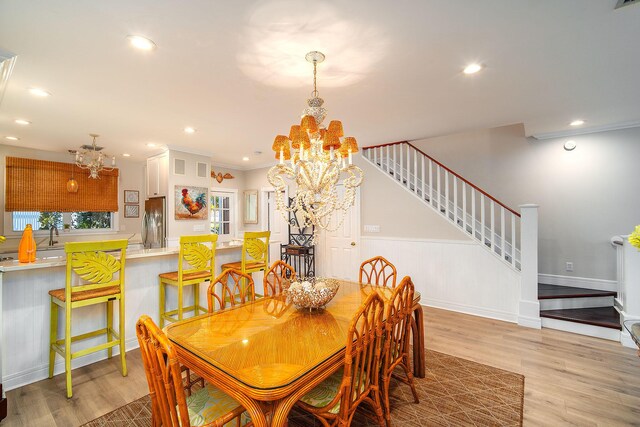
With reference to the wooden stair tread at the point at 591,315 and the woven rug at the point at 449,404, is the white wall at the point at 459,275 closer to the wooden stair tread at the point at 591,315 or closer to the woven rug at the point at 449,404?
the wooden stair tread at the point at 591,315

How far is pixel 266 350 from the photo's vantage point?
4.60ft

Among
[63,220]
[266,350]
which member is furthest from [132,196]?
[266,350]

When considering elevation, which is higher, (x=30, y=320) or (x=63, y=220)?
(x=63, y=220)

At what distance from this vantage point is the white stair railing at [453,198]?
4000 millimetres

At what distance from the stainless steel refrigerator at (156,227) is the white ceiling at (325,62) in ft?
5.21

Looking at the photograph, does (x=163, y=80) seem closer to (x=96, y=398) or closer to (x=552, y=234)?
(x=96, y=398)

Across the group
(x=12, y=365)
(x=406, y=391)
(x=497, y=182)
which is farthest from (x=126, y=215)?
(x=497, y=182)

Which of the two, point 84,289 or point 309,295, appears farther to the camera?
point 84,289

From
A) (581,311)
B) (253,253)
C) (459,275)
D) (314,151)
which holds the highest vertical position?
(314,151)

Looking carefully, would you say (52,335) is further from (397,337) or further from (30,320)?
(397,337)

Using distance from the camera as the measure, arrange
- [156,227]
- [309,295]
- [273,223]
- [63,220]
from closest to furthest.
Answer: [309,295], [156,227], [63,220], [273,223]

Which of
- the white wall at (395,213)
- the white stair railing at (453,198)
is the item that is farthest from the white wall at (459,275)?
the white stair railing at (453,198)

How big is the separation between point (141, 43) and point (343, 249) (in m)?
4.21

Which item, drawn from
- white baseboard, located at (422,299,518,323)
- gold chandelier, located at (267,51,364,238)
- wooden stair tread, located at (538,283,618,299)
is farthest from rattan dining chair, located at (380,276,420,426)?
wooden stair tread, located at (538,283,618,299)
